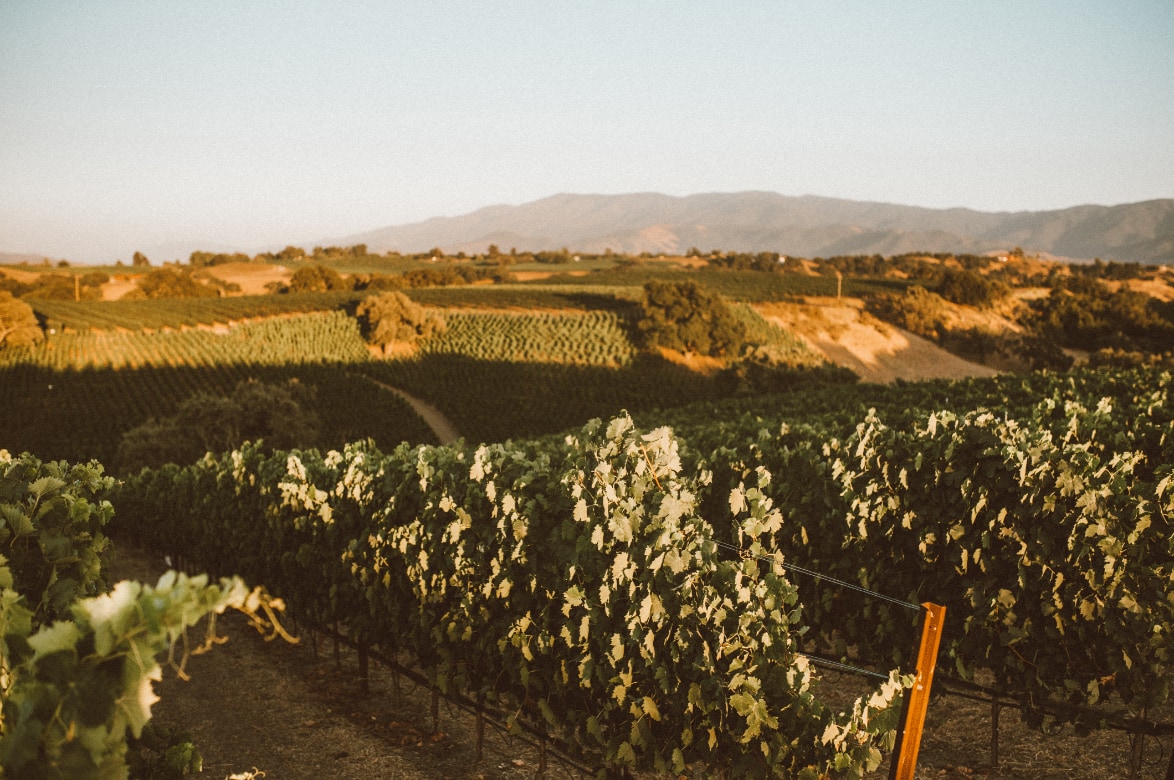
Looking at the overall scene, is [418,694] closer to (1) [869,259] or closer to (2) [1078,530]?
(2) [1078,530]

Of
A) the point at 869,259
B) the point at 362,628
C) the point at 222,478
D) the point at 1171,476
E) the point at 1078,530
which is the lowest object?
the point at 362,628

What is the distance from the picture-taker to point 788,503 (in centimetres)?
1009

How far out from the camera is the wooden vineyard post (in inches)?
207

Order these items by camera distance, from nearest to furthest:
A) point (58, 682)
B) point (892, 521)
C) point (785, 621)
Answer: point (58, 682) < point (785, 621) < point (892, 521)

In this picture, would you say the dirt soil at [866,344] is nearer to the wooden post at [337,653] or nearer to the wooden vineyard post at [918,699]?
the wooden post at [337,653]

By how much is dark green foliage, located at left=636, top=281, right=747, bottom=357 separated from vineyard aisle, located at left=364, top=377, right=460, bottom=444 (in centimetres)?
2275

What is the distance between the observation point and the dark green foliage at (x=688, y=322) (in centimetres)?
6650

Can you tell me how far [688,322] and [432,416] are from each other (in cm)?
2724

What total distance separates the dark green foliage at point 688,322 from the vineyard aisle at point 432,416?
74.6 feet

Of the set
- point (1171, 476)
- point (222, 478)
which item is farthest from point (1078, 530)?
point (222, 478)

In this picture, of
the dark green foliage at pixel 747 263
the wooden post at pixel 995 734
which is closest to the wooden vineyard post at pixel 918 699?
the wooden post at pixel 995 734

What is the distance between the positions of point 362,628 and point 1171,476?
409 inches

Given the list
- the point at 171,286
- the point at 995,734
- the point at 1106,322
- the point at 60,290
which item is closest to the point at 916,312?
the point at 1106,322

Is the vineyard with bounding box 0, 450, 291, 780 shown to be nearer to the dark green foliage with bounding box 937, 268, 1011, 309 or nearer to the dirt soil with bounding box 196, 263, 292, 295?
the dark green foliage with bounding box 937, 268, 1011, 309
